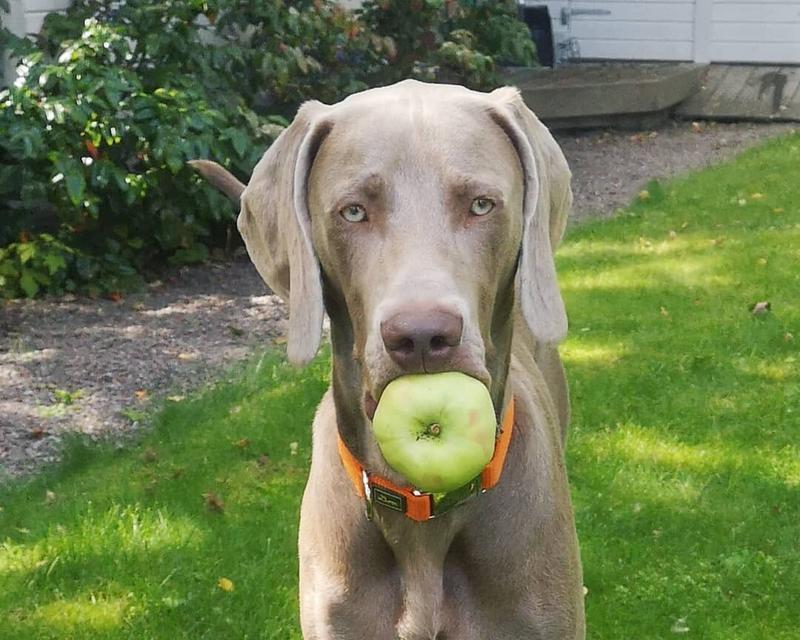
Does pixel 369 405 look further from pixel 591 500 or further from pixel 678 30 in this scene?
pixel 678 30

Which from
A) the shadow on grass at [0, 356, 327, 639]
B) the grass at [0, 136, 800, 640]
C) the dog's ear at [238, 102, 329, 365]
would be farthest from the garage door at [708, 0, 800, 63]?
the dog's ear at [238, 102, 329, 365]

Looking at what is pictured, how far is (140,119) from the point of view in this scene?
6566 millimetres

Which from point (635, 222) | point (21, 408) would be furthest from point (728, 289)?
point (21, 408)

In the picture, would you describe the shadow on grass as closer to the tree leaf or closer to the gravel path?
the gravel path

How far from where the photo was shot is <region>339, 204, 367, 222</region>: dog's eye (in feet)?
8.04

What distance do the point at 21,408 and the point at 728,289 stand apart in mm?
3907

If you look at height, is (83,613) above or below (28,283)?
above

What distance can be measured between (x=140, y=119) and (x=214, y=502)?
271cm

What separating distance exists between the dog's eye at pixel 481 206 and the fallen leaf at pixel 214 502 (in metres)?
2.49

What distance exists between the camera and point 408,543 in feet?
9.07

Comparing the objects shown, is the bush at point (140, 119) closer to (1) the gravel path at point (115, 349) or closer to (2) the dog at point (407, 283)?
(1) the gravel path at point (115, 349)

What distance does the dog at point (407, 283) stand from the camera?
2404 millimetres

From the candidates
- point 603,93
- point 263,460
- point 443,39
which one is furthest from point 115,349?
point 603,93

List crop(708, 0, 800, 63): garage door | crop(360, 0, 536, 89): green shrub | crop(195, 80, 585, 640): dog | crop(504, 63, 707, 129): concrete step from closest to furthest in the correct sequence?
crop(195, 80, 585, 640): dog, crop(360, 0, 536, 89): green shrub, crop(504, 63, 707, 129): concrete step, crop(708, 0, 800, 63): garage door
